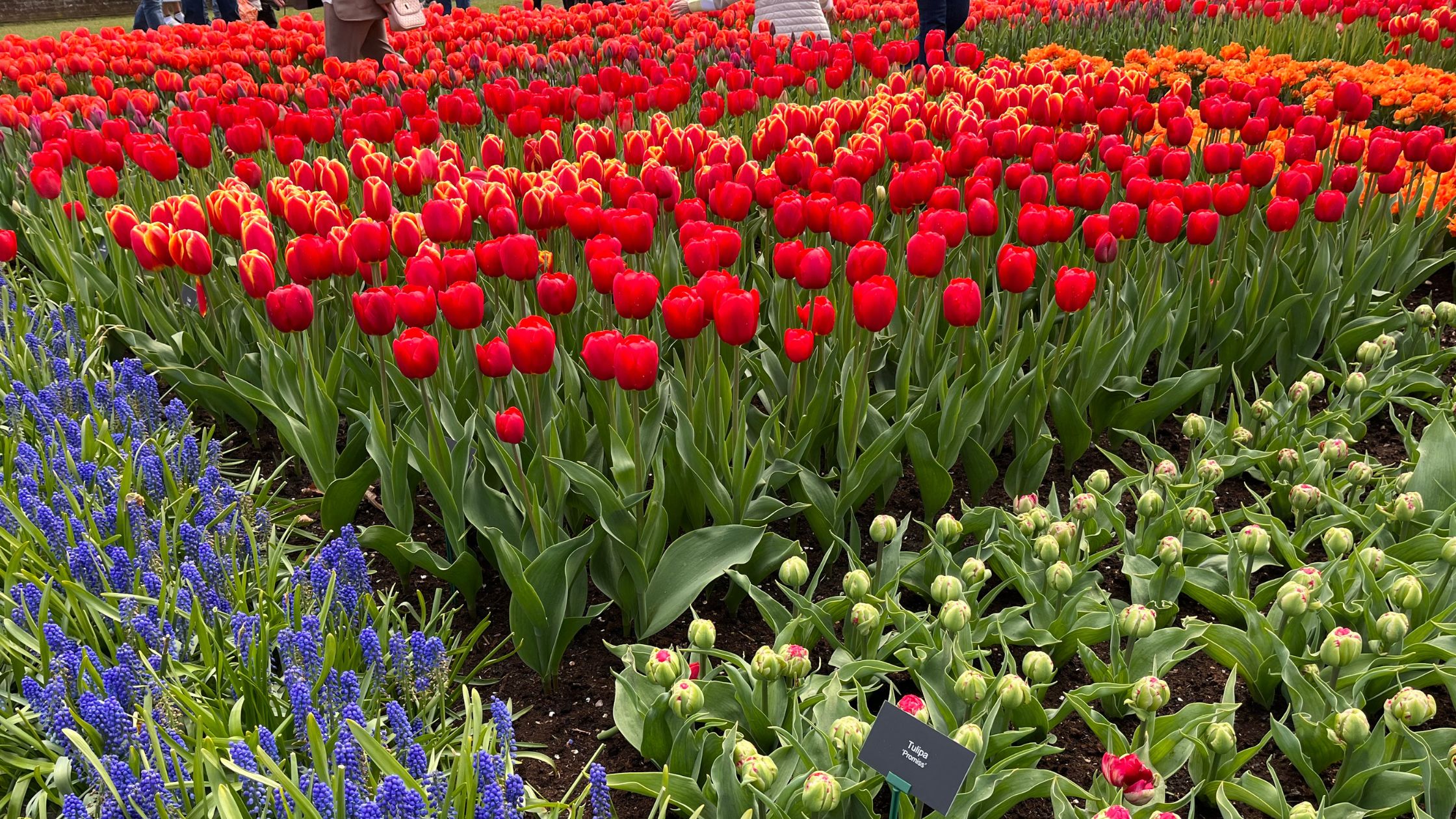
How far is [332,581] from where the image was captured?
2225mm

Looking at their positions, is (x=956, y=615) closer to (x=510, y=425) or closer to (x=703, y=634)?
(x=703, y=634)

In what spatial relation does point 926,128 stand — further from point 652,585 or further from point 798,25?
point 798,25

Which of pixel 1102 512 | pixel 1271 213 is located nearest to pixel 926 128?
pixel 1271 213

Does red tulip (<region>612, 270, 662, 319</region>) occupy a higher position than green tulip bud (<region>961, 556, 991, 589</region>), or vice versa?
red tulip (<region>612, 270, 662, 319</region>)

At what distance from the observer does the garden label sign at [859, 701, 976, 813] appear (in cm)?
155

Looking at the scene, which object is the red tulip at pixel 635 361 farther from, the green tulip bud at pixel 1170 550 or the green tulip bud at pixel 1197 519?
the green tulip bud at pixel 1197 519

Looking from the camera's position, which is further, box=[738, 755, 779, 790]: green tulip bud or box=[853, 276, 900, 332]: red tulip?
box=[853, 276, 900, 332]: red tulip

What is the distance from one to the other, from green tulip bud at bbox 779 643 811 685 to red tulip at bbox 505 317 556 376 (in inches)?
31.3

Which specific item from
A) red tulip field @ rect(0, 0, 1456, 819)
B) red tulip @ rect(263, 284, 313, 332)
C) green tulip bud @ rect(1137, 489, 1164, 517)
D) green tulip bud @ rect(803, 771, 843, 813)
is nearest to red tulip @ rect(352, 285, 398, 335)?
red tulip field @ rect(0, 0, 1456, 819)

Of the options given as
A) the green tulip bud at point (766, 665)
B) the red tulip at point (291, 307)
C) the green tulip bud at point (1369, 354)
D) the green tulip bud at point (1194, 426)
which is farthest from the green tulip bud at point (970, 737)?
the green tulip bud at point (1369, 354)

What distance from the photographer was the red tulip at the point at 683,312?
2389 mm

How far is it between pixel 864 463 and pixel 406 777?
1328 mm

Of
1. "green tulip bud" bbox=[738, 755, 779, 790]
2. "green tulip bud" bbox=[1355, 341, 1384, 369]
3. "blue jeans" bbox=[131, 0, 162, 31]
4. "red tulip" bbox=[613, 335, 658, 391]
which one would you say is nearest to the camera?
"green tulip bud" bbox=[738, 755, 779, 790]

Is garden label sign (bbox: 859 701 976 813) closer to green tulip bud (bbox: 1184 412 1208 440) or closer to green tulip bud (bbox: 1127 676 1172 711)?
green tulip bud (bbox: 1127 676 1172 711)
